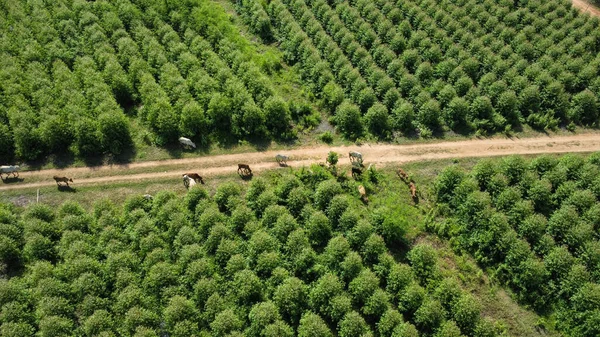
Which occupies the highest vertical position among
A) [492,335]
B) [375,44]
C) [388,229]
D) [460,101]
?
[375,44]

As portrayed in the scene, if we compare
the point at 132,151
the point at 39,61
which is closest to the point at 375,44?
the point at 132,151

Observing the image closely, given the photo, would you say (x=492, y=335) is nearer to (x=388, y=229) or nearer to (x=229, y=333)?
(x=388, y=229)

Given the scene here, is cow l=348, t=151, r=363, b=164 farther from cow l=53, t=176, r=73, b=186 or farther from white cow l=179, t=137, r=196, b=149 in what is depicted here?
cow l=53, t=176, r=73, b=186

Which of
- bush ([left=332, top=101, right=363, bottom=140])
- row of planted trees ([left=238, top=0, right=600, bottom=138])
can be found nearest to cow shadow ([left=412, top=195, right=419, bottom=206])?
row of planted trees ([left=238, top=0, right=600, bottom=138])

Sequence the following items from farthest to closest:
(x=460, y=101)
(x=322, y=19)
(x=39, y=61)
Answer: (x=322, y=19) → (x=39, y=61) → (x=460, y=101)

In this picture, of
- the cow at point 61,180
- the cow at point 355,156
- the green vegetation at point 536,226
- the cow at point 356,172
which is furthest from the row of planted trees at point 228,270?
the cow at point 355,156
